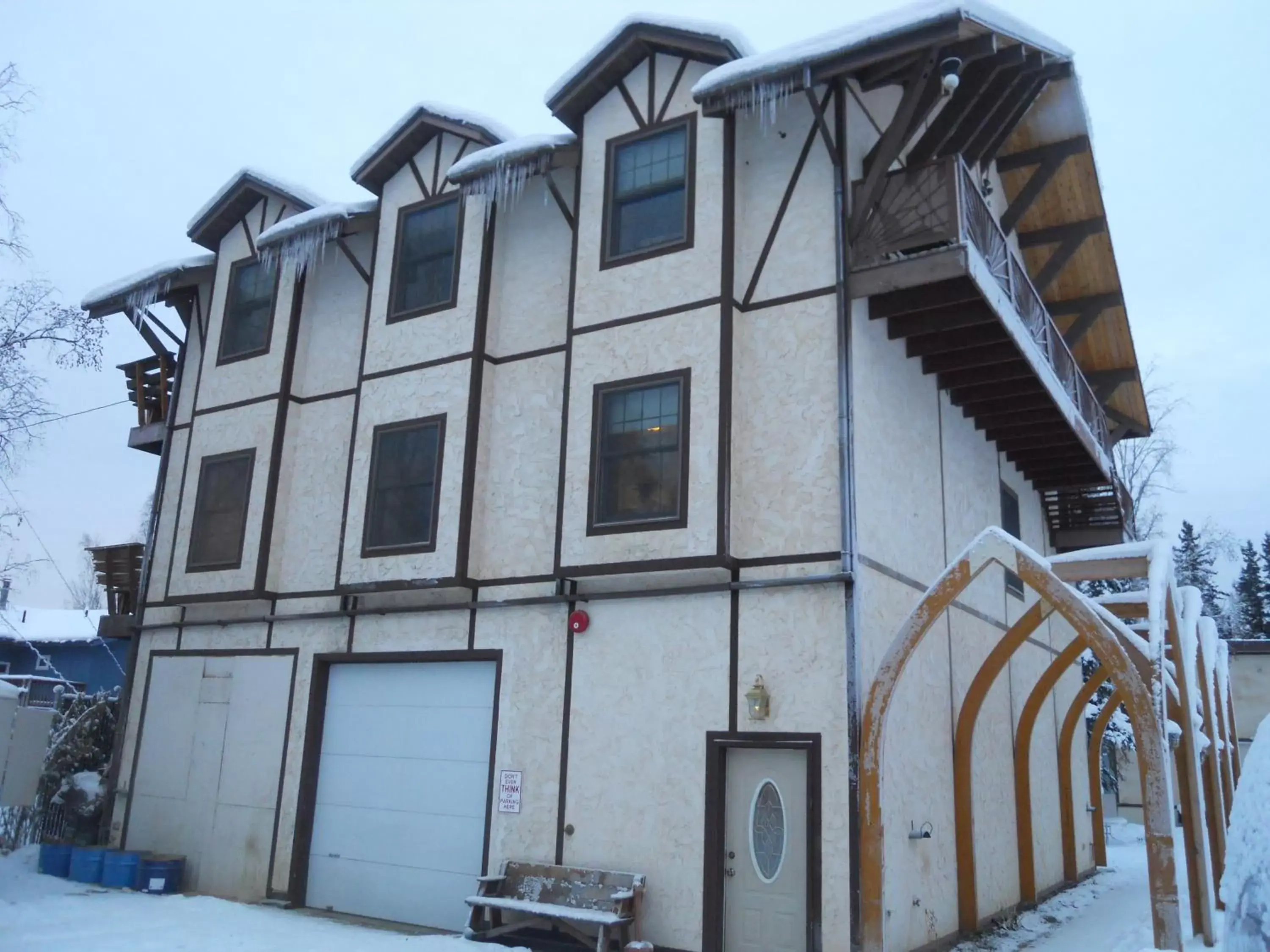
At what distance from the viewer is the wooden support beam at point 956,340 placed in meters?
11.7

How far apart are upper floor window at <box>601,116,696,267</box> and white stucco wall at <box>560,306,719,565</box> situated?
3.31ft

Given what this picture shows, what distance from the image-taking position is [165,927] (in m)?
11.0

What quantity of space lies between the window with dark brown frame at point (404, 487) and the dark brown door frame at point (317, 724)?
132cm

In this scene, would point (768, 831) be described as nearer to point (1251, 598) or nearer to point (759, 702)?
point (759, 702)

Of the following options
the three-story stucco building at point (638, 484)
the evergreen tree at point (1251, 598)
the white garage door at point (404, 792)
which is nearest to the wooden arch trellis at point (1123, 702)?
the three-story stucco building at point (638, 484)

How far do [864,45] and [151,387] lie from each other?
13.6m

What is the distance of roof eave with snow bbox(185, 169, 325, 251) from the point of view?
1627 cm

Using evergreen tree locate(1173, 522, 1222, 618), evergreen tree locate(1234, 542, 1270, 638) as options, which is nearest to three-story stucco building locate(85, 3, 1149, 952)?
evergreen tree locate(1173, 522, 1222, 618)

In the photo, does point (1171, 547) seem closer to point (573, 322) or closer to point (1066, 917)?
point (1066, 917)

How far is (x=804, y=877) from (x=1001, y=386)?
23.0ft

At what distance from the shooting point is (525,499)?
12.4m

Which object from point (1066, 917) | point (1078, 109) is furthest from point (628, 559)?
point (1078, 109)

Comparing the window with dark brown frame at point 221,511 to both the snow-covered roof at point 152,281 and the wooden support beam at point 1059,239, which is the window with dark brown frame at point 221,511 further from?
the wooden support beam at point 1059,239

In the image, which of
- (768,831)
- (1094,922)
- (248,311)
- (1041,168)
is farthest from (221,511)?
(1094,922)
